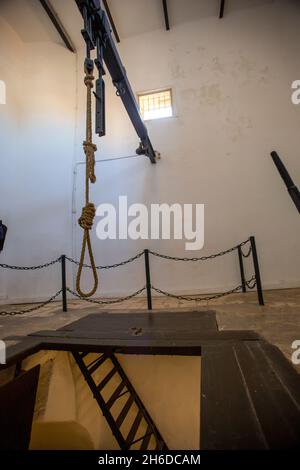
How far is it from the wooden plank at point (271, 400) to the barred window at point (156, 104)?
5431 millimetres

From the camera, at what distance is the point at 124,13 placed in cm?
533

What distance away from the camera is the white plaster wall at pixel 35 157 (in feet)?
16.2

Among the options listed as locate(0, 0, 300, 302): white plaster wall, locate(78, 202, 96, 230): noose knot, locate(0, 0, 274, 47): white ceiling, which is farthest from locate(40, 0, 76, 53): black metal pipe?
locate(78, 202, 96, 230): noose knot

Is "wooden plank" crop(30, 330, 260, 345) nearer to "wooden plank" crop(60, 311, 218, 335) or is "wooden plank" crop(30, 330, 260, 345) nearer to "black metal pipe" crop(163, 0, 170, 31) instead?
"wooden plank" crop(60, 311, 218, 335)

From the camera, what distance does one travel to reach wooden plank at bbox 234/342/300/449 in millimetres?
762

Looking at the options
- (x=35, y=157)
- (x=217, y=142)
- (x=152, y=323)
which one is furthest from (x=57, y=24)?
(x=152, y=323)

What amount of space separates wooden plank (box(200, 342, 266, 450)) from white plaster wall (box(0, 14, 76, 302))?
4394mm

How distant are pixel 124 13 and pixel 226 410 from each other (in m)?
7.62

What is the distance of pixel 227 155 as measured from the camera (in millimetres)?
4832

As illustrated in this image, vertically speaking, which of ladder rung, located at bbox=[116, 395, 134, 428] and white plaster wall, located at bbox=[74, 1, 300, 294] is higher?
white plaster wall, located at bbox=[74, 1, 300, 294]

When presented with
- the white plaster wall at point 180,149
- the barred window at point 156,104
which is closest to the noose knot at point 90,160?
the white plaster wall at point 180,149

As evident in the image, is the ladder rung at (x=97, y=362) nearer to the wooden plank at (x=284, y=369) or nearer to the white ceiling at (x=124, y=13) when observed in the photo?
the wooden plank at (x=284, y=369)
